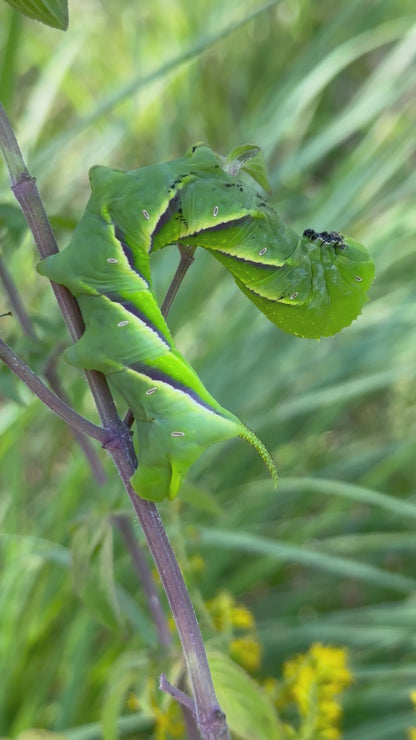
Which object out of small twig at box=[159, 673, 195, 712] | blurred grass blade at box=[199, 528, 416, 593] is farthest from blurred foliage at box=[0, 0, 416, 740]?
small twig at box=[159, 673, 195, 712]

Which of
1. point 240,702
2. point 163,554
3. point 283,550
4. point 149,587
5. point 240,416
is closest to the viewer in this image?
point 163,554

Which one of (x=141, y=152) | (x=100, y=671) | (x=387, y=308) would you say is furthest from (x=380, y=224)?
(x=100, y=671)

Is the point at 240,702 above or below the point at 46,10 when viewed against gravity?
below

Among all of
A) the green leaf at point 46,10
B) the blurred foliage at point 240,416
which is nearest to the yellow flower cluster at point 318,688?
the blurred foliage at point 240,416

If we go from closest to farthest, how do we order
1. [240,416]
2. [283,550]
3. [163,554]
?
[163,554] < [283,550] < [240,416]

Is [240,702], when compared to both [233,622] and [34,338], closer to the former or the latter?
[233,622]

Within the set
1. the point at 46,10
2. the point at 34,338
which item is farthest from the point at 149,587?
the point at 46,10
